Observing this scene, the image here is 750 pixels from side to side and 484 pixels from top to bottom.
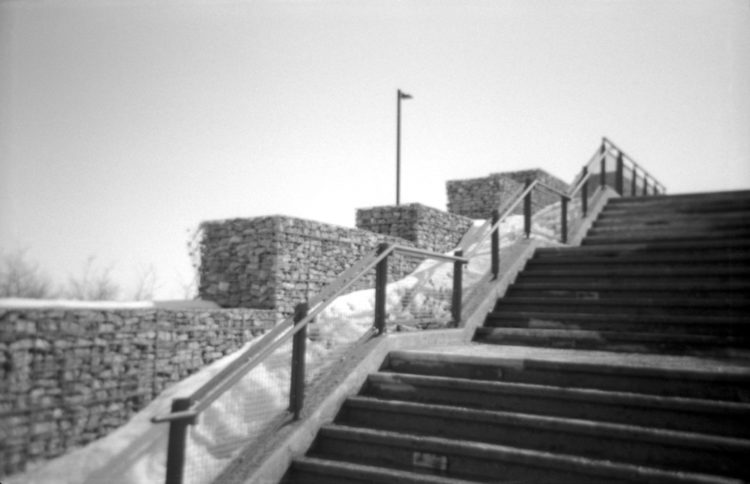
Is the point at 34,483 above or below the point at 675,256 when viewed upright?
below

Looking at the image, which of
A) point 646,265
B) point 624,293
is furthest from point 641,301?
point 646,265

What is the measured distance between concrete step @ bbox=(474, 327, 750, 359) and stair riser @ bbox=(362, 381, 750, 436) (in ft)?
4.98

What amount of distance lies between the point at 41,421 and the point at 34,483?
0.74 m

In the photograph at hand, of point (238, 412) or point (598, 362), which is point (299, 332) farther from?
point (238, 412)

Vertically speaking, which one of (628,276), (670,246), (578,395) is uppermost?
(670,246)

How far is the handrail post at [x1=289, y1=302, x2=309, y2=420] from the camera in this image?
3990 millimetres

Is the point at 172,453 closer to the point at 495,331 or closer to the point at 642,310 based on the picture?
the point at 495,331

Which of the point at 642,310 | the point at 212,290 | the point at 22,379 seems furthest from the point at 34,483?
the point at 642,310

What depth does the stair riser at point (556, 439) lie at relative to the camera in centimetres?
308

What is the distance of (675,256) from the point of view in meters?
6.51

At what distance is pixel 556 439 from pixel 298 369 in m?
1.82

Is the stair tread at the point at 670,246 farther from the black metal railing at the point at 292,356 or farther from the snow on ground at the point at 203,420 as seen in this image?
the black metal railing at the point at 292,356

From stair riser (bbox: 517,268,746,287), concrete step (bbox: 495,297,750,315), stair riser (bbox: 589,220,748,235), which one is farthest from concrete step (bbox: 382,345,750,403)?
stair riser (bbox: 589,220,748,235)

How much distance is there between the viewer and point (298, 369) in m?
4.02
